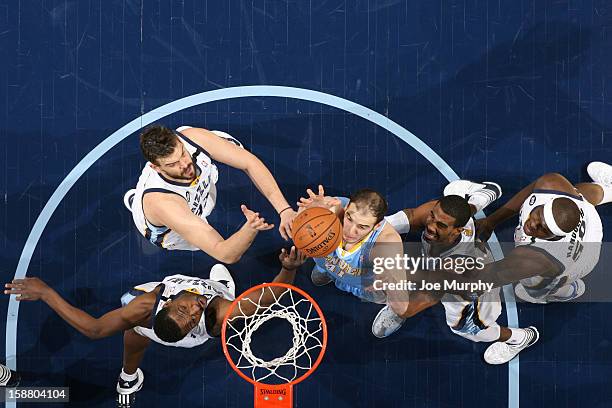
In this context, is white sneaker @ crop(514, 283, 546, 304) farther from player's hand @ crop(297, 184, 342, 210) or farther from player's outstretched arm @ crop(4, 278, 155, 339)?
player's outstretched arm @ crop(4, 278, 155, 339)

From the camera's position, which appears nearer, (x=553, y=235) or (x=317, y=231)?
(x=317, y=231)

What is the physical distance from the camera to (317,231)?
214 inches

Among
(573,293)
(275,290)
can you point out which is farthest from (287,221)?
(573,293)

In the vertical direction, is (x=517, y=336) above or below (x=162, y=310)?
below

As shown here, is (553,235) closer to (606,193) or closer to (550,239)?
(550,239)

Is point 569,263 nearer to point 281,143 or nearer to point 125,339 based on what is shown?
point 281,143

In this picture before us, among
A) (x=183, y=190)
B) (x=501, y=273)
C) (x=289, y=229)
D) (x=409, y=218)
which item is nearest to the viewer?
(x=289, y=229)

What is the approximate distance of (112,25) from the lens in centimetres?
665

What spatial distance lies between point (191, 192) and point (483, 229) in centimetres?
248

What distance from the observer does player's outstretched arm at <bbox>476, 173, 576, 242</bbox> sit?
613cm

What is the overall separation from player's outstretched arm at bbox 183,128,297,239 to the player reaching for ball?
10.0 inches

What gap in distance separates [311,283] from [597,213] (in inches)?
96.8

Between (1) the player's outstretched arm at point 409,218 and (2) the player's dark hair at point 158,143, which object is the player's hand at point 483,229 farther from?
(2) the player's dark hair at point 158,143

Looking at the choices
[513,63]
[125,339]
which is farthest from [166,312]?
[513,63]
